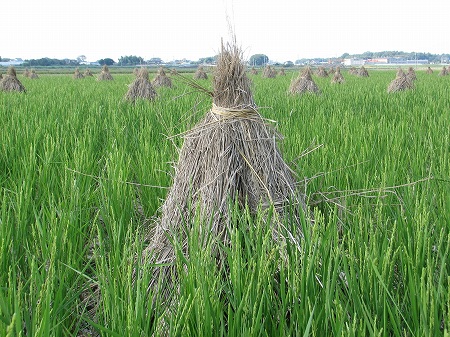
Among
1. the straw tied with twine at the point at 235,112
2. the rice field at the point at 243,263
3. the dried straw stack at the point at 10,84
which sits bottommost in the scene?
the rice field at the point at 243,263

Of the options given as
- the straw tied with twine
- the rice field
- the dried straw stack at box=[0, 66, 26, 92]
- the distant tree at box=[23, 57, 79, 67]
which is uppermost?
the distant tree at box=[23, 57, 79, 67]

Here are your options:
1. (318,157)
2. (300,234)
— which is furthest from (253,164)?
(318,157)

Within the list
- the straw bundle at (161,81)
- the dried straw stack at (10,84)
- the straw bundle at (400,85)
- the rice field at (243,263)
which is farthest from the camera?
the straw bundle at (161,81)

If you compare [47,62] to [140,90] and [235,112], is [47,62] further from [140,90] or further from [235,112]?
[235,112]

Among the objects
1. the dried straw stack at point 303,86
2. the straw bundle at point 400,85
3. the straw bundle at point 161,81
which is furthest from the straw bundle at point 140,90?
the straw bundle at point 400,85

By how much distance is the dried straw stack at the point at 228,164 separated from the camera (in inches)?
69.1

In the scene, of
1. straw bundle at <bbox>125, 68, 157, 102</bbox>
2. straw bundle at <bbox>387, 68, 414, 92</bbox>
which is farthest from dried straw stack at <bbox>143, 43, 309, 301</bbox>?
straw bundle at <bbox>387, 68, 414, 92</bbox>

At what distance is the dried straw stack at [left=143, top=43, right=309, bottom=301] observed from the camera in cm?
176

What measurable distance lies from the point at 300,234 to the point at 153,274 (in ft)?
1.89

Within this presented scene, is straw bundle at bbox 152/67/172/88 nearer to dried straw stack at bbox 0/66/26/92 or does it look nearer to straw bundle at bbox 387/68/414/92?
dried straw stack at bbox 0/66/26/92

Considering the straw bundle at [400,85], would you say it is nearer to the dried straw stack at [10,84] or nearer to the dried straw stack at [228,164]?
Answer: the dried straw stack at [10,84]

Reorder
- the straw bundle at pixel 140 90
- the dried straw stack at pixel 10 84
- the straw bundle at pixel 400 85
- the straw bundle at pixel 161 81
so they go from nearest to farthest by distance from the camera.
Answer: the straw bundle at pixel 140 90 < the straw bundle at pixel 400 85 < the dried straw stack at pixel 10 84 < the straw bundle at pixel 161 81

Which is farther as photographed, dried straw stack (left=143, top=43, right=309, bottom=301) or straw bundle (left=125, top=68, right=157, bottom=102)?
straw bundle (left=125, top=68, right=157, bottom=102)

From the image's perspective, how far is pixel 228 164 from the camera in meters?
1.77
